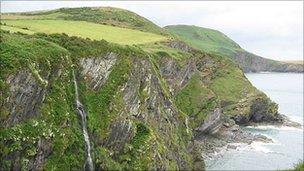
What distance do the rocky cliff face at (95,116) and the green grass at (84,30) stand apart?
2167 cm

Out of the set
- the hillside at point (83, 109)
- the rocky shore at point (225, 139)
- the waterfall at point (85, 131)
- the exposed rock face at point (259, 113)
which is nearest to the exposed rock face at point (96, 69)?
the hillside at point (83, 109)

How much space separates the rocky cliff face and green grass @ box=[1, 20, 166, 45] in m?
21.7

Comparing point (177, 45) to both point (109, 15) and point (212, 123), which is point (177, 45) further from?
point (109, 15)

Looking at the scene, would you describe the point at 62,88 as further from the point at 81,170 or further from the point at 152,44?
the point at 152,44

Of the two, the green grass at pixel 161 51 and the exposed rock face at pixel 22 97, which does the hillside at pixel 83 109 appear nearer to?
the exposed rock face at pixel 22 97

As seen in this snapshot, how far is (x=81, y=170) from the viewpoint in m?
58.1

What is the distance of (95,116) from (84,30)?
1620 inches

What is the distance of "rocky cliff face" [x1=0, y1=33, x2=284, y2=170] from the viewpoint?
52.8m

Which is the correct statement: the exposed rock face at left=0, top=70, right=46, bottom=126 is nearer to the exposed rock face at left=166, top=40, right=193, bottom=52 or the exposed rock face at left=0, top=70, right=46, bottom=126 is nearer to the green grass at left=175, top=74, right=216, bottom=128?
the green grass at left=175, top=74, right=216, bottom=128

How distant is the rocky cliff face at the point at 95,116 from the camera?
52844 millimetres

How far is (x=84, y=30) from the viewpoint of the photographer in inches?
3999

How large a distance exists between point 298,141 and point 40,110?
74377 millimetres

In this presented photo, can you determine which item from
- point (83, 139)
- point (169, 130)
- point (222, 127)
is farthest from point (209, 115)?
point (83, 139)

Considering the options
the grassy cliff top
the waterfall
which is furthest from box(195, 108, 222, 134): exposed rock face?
the waterfall
